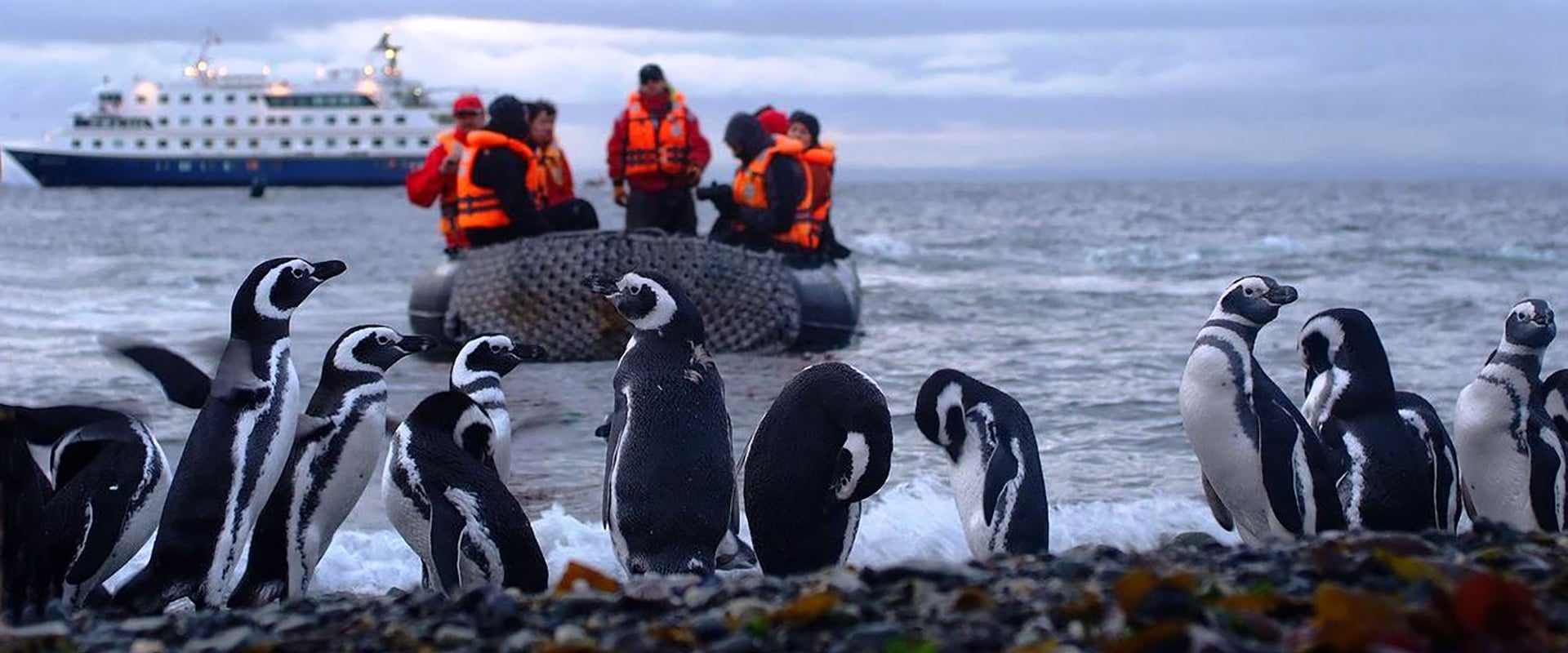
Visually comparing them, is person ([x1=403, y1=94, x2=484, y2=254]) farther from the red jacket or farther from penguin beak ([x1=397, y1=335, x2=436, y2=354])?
penguin beak ([x1=397, y1=335, x2=436, y2=354])

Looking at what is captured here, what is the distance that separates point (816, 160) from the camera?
40.2 feet

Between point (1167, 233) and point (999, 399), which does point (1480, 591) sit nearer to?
point (999, 399)

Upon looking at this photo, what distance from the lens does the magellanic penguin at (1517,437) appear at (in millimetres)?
5805

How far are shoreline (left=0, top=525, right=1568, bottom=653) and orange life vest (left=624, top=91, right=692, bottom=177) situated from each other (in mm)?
8050

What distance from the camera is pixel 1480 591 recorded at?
282 cm

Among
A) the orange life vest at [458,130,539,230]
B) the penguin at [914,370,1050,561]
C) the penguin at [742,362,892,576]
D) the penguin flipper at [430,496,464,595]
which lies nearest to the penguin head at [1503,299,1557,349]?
the penguin at [914,370,1050,561]

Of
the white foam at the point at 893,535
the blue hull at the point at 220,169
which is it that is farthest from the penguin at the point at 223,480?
the blue hull at the point at 220,169

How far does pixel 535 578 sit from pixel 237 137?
72442mm

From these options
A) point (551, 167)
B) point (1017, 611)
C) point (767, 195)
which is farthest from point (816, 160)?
point (1017, 611)

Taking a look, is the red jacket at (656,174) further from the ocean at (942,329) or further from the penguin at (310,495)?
the penguin at (310,495)

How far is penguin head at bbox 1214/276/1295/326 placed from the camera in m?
5.68

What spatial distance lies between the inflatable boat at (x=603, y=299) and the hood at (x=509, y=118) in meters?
0.68

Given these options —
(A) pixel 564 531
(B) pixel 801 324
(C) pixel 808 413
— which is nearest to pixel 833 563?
(C) pixel 808 413

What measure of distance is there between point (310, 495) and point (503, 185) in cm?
631
